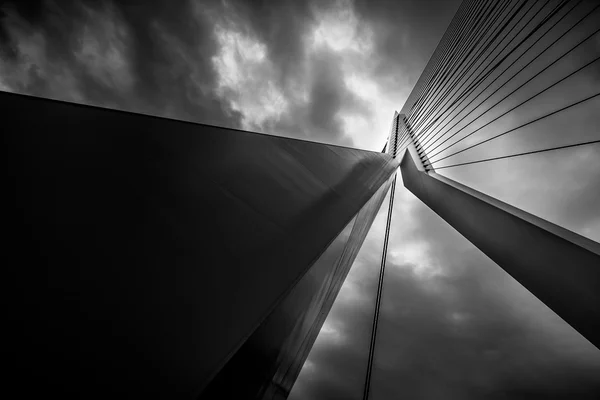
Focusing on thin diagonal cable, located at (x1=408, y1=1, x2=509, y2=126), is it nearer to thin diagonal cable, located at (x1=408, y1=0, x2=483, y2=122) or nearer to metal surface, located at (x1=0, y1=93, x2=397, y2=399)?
thin diagonal cable, located at (x1=408, y1=0, x2=483, y2=122)

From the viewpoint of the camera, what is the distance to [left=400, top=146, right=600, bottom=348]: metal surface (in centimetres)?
264

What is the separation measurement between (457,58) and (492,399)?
216 feet

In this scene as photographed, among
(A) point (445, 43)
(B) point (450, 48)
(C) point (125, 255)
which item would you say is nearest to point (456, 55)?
(B) point (450, 48)

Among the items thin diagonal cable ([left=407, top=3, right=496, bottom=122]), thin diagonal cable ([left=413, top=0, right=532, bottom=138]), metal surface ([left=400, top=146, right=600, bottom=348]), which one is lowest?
metal surface ([left=400, top=146, right=600, bottom=348])

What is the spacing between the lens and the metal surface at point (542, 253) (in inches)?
104

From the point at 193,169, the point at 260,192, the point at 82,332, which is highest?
the point at 260,192

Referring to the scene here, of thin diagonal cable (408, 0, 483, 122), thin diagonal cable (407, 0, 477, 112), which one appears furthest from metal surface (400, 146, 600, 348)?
thin diagonal cable (407, 0, 477, 112)

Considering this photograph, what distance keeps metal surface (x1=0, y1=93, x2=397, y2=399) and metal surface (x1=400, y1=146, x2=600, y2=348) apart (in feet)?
10.8

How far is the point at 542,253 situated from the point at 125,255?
4.36m

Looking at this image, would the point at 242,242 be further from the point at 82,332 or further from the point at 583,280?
the point at 583,280

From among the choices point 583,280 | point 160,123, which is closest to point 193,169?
point 160,123

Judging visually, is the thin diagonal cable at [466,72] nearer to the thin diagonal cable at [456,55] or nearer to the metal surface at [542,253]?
the thin diagonal cable at [456,55]

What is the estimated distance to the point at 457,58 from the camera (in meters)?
5.77

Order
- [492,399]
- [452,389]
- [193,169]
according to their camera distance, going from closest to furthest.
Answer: [193,169] → [492,399] → [452,389]
